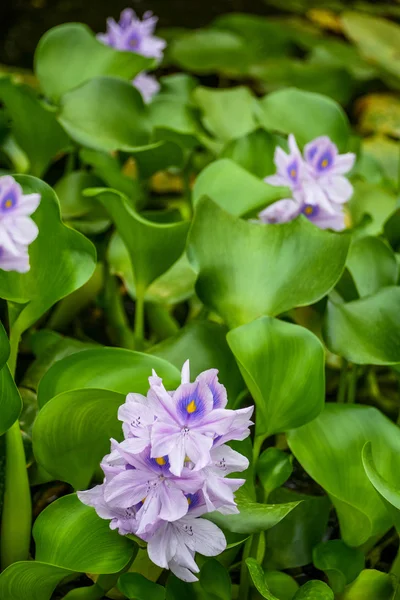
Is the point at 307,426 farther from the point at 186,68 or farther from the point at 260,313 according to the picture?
the point at 186,68

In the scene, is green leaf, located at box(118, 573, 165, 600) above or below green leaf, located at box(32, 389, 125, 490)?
below

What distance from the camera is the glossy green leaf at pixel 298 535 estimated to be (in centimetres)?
98

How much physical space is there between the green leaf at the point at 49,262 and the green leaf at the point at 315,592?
0.40 m

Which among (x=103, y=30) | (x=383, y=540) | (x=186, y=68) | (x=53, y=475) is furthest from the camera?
(x=103, y=30)

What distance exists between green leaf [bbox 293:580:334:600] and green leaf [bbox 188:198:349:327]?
12.3 inches

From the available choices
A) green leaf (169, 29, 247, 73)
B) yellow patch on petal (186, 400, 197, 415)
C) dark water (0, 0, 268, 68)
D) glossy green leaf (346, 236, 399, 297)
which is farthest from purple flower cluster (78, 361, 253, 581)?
dark water (0, 0, 268, 68)

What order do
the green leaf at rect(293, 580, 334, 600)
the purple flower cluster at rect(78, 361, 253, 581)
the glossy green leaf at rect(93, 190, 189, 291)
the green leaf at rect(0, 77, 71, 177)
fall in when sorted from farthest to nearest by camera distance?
the green leaf at rect(0, 77, 71, 177), the glossy green leaf at rect(93, 190, 189, 291), the green leaf at rect(293, 580, 334, 600), the purple flower cluster at rect(78, 361, 253, 581)

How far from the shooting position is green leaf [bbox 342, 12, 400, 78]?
2600 mm

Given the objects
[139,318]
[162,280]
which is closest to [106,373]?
[139,318]

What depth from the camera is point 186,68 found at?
261 centimetres

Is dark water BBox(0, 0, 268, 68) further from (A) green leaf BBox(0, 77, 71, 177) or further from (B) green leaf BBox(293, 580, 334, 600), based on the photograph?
(B) green leaf BBox(293, 580, 334, 600)

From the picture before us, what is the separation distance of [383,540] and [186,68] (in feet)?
6.06

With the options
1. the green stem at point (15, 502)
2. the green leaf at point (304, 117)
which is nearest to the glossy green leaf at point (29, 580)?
the green stem at point (15, 502)

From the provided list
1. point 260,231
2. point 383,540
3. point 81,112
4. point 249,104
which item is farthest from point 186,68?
point 383,540
